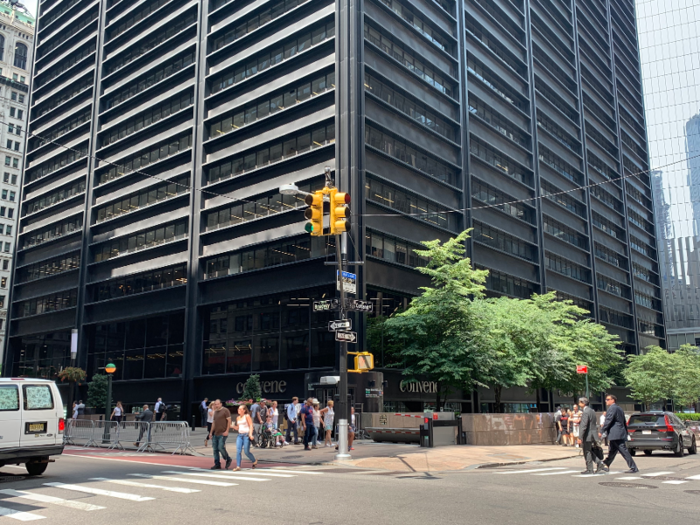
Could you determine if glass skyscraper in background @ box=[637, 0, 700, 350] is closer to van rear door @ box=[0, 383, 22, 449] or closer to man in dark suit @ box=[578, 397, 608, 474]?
man in dark suit @ box=[578, 397, 608, 474]

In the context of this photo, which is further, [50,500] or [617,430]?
[617,430]

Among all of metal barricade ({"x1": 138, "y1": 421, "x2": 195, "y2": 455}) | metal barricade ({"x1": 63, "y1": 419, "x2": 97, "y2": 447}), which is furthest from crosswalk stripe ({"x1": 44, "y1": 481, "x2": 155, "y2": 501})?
metal barricade ({"x1": 63, "y1": 419, "x2": 97, "y2": 447})

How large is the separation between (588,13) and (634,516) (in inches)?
3454

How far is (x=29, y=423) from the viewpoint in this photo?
47.5 ft

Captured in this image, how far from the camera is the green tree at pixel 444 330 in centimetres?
3375

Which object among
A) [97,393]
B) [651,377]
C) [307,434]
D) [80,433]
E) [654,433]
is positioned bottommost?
[80,433]

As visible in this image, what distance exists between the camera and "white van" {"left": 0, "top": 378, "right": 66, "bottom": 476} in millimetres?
14031

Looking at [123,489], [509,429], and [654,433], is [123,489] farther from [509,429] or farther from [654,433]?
[509,429]

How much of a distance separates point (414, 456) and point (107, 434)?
45.0 feet

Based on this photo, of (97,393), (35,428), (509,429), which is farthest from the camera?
(97,393)

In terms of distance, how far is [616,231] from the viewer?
81875mm

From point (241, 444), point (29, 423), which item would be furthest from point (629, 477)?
point (29, 423)

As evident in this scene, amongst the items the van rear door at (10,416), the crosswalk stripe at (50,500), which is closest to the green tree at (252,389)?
the van rear door at (10,416)

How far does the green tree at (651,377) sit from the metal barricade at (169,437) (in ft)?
186
